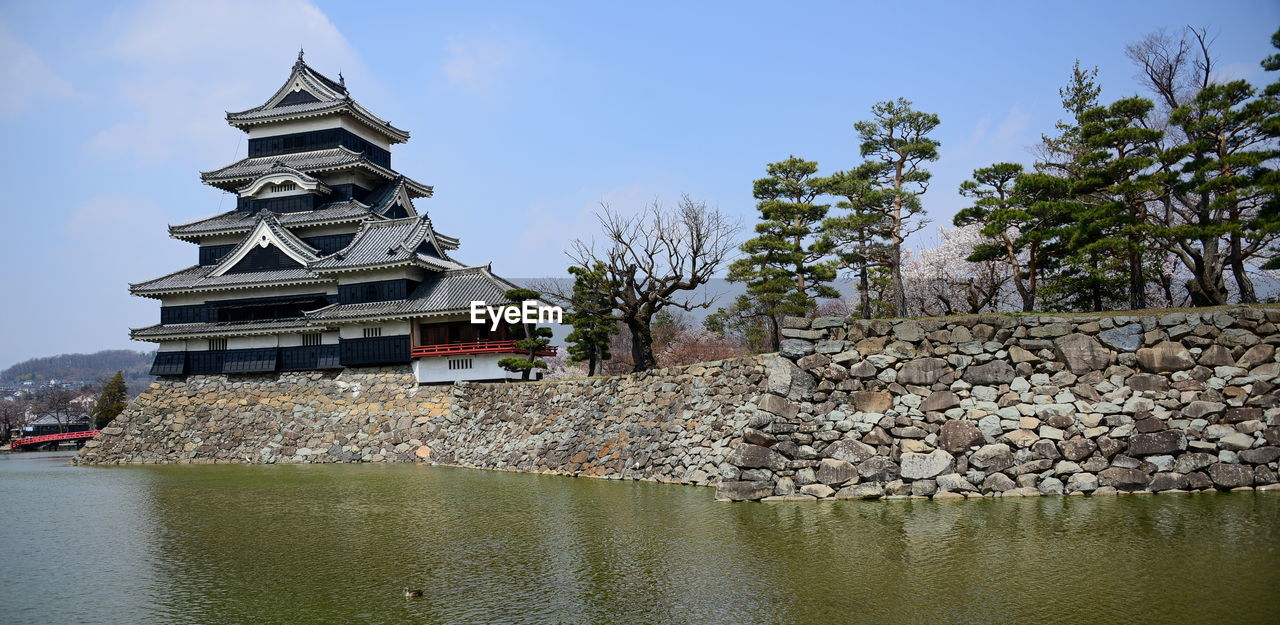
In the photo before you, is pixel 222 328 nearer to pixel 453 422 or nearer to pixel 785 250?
pixel 453 422

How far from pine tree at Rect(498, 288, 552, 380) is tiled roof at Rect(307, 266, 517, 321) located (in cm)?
58

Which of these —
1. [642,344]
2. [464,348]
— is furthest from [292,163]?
[642,344]

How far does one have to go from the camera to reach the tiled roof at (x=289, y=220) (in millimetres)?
30250

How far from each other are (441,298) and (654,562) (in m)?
19.1

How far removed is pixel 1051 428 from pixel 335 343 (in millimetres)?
23558

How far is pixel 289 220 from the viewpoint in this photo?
101ft

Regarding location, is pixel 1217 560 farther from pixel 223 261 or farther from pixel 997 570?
pixel 223 261

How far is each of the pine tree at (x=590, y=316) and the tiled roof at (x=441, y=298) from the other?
120 inches

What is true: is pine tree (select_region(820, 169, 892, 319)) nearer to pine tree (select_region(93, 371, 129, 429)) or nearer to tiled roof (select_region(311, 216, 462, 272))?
tiled roof (select_region(311, 216, 462, 272))

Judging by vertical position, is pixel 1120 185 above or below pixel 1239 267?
above

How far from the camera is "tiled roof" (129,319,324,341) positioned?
28.2 meters

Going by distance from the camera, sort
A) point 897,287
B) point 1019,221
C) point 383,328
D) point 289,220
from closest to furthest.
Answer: point 1019,221
point 897,287
point 383,328
point 289,220

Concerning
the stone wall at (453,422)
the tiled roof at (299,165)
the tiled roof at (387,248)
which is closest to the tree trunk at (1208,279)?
the stone wall at (453,422)

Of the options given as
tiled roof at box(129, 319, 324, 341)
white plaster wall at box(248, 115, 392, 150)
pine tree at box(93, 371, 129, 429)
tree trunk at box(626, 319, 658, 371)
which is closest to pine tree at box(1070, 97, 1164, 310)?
tree trunk at box(626, 319, 658, 371)
